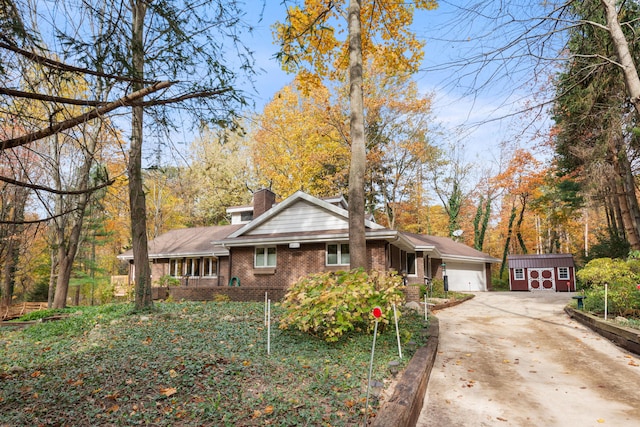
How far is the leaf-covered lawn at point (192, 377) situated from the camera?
3.35 m

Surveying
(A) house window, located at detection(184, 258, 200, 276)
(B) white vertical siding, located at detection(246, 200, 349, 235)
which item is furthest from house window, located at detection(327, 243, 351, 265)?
(A) house window, located at detection(184, 258, 200, 276)

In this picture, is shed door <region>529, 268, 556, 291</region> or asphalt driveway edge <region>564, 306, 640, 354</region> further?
shed door <region>529, 268, 556, 291</region>

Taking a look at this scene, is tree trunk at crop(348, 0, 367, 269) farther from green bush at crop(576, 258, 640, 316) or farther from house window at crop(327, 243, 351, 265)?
house window at crop(327, 243, 351, 265)

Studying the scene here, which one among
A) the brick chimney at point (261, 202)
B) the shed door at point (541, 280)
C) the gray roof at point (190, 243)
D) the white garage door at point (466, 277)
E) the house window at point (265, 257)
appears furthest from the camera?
the shed door at point (541, 280)

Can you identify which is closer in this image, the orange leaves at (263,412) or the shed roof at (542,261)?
the orange leaves at (263,412)

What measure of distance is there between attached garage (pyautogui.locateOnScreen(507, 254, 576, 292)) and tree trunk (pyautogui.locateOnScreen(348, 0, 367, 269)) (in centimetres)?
2443

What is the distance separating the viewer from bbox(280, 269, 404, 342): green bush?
5.88 metres

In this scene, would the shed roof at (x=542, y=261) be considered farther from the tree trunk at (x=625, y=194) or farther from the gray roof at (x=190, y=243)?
the gray roof at (x=190, y=243)

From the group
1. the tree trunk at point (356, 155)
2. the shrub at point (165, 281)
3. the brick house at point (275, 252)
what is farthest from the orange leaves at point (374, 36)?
the shrub at point (165, 281)

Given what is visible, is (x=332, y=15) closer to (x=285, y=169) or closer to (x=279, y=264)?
(x=279, y=264)

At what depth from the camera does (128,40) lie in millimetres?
2586

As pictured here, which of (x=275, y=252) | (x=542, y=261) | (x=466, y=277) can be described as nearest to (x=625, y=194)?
(x=275, y=252)

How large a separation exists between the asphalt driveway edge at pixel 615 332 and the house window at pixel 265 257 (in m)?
12.7

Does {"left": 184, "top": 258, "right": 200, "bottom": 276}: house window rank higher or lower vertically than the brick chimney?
lower
